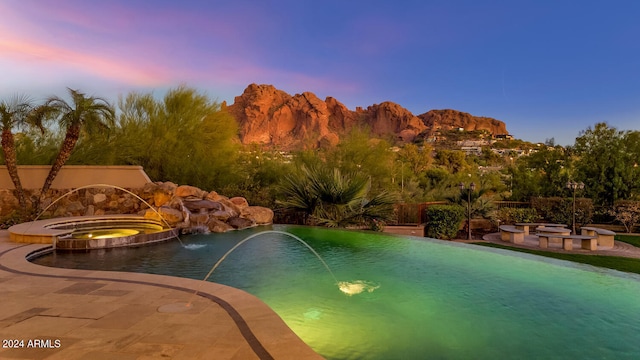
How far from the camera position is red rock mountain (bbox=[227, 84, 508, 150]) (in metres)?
88.2

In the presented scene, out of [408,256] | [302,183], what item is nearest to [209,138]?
[302,183]

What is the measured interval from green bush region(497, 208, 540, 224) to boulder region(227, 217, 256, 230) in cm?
1158

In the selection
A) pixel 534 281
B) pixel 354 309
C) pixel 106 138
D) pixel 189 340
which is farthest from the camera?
pixel 106 138

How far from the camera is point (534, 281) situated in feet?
19.5

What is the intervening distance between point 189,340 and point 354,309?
2122mm

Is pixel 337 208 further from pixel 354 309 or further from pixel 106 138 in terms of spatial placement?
pixel 106 138

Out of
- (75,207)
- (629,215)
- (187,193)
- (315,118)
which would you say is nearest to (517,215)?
(629,215)

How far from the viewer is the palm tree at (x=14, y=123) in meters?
10.2

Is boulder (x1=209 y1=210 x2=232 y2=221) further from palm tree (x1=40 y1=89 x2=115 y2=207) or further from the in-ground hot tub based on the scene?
palm tree (x1=40 y1=89 x2=115 y2=207)

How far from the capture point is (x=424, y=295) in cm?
517

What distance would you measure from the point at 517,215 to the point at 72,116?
57.5ft

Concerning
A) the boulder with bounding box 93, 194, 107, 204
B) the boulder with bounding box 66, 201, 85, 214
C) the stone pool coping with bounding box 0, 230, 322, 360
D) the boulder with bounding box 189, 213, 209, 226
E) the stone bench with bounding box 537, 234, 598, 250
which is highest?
the boulder with bounding box 93, 194, 107, 204

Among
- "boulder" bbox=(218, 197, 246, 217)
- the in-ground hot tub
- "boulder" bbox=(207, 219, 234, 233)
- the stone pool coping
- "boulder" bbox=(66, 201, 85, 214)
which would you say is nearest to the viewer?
the stone pool coping

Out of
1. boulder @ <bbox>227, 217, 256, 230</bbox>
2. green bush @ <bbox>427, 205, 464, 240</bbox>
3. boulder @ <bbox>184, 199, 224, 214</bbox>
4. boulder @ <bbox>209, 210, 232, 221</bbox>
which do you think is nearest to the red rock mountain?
green bush @ <bbox>427, 205, 464, 240</bbox>
